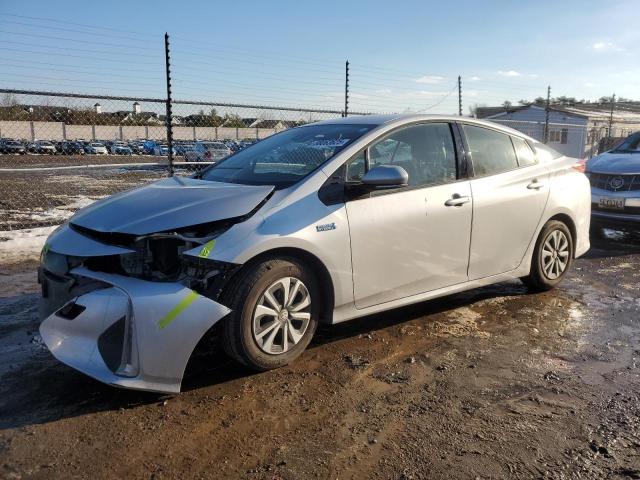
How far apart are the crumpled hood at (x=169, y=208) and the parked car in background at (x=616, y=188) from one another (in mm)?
6217

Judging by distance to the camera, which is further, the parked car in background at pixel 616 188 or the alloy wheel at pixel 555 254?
the parked car in background at pixel 616 188

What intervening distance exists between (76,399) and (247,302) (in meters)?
1.11

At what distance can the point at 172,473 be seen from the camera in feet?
8.15

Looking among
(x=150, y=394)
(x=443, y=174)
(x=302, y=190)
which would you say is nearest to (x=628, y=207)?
(x=443, y=174)

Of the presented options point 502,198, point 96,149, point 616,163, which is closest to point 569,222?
point 502,198

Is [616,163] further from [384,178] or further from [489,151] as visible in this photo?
[384,178]

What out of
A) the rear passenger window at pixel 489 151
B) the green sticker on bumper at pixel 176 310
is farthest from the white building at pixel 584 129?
the green sticker on bumper at pixel 176 310

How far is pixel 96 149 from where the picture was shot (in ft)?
101

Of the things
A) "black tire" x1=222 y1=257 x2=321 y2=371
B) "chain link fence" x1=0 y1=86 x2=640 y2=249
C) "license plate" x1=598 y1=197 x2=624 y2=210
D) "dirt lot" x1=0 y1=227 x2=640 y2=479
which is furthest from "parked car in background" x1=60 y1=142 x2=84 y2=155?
"black tire" x1=222 y1=257 x2=321 y2=371

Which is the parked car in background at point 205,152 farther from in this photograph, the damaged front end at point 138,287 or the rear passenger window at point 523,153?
the damaged front end at point 138,287

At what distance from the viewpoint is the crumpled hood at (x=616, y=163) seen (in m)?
7.90

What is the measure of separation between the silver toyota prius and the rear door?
14 mm

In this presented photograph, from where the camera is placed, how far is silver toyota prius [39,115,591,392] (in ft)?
9.83

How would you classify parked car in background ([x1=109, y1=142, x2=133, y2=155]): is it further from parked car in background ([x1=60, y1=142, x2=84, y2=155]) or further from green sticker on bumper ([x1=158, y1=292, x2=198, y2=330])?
green sticker on bumper ([x1=158, y1=292, x2=198, y2=330])
